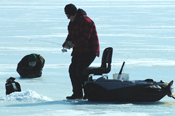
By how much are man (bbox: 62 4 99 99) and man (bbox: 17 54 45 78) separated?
236cm

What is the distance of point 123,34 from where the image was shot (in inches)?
714

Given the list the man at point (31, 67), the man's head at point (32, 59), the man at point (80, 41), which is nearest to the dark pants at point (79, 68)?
the man at point (80, 41)

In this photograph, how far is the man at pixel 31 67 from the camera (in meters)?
8.88

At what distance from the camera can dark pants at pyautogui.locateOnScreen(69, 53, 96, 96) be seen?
6516 mm

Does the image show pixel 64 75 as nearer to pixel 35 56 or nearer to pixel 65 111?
pixel 35 56

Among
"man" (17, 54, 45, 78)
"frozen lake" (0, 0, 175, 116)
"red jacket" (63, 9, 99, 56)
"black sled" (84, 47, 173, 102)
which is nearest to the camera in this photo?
"frozen lake" (0, 0, 175, 116)

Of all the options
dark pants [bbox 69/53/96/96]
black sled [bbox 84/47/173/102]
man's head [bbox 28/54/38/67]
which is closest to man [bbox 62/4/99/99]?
dark pants [bbox 69/53/96/96]

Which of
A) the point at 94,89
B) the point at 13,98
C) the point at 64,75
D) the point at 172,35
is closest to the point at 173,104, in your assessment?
the point at 94,89

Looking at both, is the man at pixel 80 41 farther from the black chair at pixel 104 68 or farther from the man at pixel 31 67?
the man at pixel 31 67

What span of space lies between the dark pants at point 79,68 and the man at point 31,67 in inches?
92.0

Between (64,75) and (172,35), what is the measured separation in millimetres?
9475

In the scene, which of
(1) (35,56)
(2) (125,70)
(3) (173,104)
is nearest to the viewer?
(3) (173,104)

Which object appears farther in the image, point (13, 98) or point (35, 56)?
point (35, 56)

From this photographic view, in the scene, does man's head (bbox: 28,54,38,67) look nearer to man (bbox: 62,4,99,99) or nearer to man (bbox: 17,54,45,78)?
man (bbox: 17,54,45,78)
